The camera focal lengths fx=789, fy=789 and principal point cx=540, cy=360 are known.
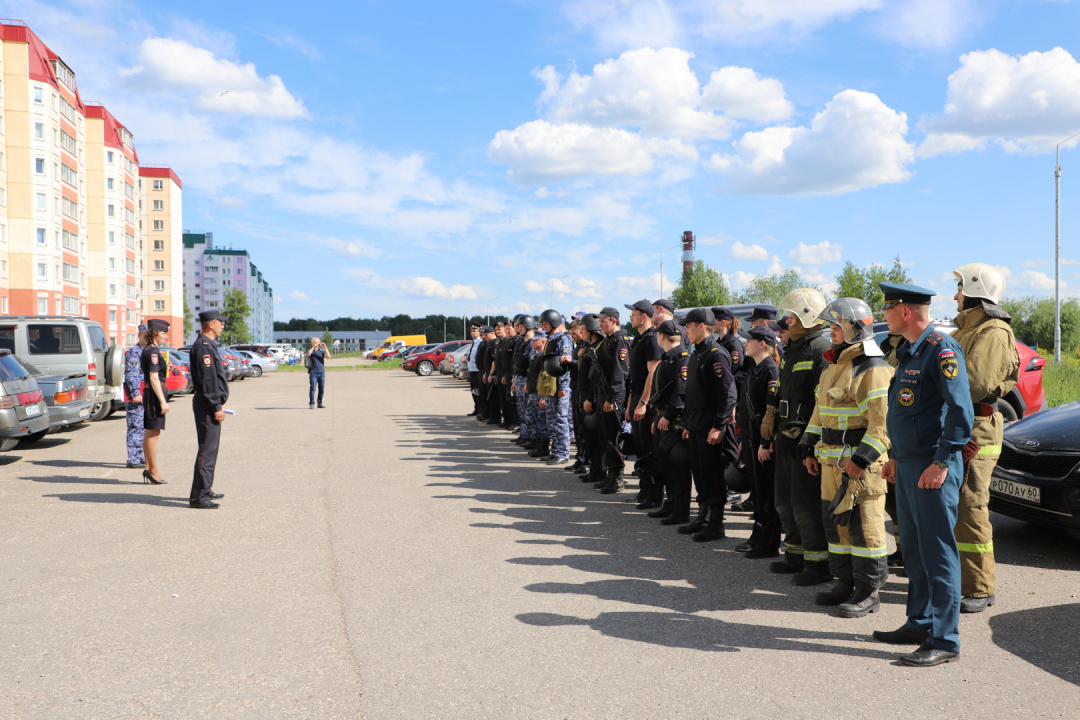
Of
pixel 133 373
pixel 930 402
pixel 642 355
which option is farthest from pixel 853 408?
pixel 133 373

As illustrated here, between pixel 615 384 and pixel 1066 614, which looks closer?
pixel 1066 614

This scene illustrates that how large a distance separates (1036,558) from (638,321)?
419 cm

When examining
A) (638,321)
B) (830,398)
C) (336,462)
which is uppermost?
(638,321)

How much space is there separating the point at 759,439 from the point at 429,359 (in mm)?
35807

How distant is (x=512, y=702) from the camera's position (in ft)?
11.8

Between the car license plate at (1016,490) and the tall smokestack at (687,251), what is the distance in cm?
9088

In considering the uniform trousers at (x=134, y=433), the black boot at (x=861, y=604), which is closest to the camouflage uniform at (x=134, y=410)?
the uniform trousers at (x=134, y=433)

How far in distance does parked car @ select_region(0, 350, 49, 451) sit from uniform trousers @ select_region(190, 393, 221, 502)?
4.23m

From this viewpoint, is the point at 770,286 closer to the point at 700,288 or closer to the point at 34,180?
the point at 700,288

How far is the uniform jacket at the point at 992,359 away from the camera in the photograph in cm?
501

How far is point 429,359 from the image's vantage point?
135ft

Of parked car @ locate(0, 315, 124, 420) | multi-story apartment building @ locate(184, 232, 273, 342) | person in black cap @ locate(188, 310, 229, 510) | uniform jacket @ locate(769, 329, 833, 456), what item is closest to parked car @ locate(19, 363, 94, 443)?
parked car @ locate(0, 315, 124, 420)

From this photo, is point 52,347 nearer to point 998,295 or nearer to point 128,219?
point 998,295

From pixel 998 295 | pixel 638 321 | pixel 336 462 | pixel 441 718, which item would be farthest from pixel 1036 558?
pixel 336 462
